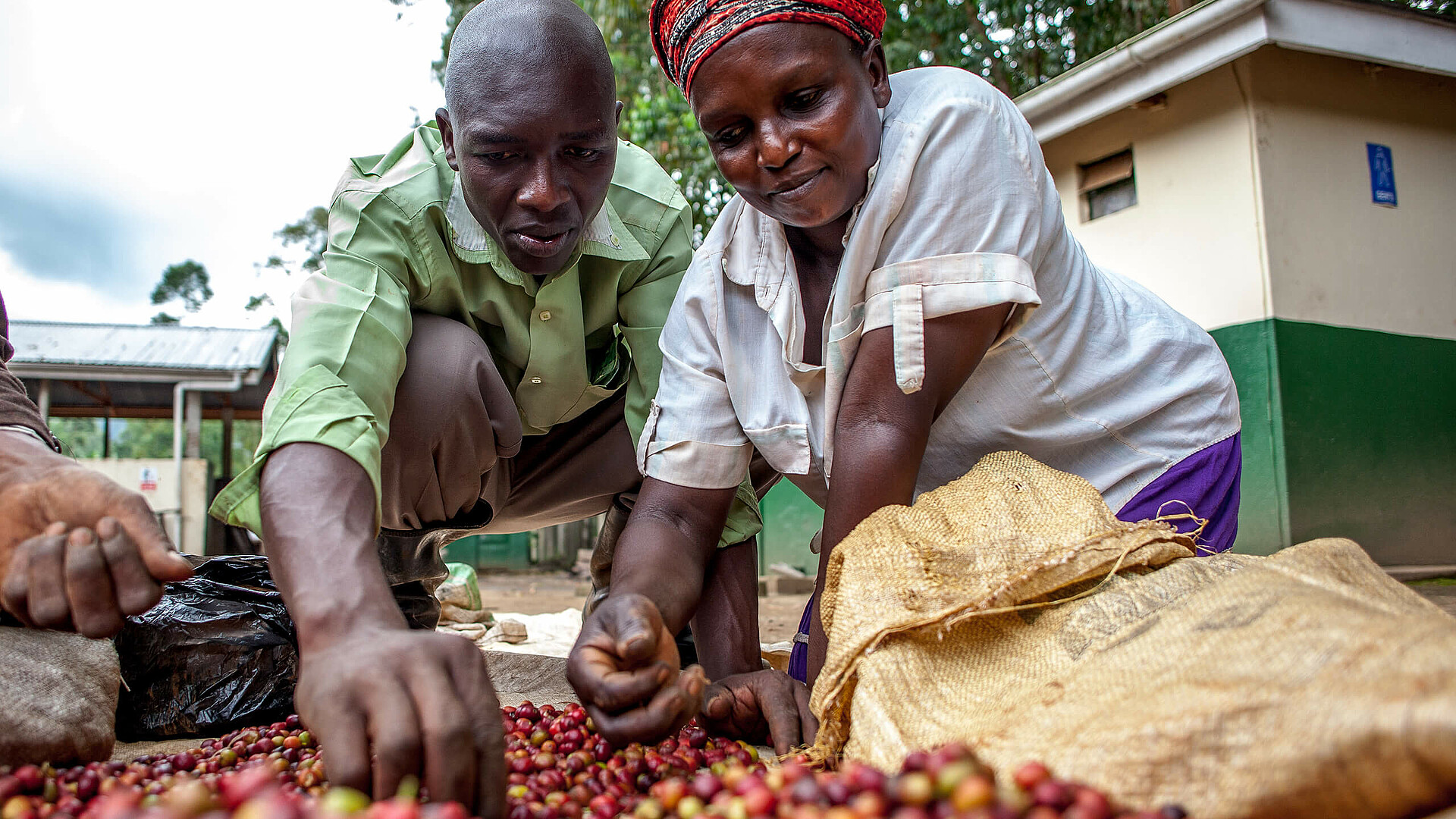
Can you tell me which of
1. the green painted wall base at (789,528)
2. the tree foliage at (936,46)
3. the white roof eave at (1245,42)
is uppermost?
the tree foliage at (936,46)

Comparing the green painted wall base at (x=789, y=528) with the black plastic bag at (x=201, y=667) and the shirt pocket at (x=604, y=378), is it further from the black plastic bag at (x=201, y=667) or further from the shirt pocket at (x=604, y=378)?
the black plastic bag at (x=201, y=667)

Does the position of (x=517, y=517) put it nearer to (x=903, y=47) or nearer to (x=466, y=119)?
(x=466, y=119)

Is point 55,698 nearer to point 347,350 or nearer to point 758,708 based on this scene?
point 347,350

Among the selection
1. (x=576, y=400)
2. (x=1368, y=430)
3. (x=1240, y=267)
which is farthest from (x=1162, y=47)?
(x=576, y=400)

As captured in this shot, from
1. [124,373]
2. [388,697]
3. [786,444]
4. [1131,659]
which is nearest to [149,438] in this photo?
[124,373]

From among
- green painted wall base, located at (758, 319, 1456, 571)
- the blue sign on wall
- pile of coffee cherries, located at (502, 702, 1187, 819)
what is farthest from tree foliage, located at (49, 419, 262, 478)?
pile of coffee cherries, located at (502, 702, 1187, 819)

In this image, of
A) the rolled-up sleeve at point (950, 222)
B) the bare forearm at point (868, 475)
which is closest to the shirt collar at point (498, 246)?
the rolled-up sleeve at point (950, 222)

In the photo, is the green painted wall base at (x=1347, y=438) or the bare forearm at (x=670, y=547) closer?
the bare forearm at (x=670, y=547)

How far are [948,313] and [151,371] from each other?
1290 centimetres

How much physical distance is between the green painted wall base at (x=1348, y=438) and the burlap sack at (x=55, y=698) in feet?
18.2

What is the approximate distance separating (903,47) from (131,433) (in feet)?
153

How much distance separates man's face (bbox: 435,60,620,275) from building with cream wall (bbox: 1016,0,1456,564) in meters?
4.29

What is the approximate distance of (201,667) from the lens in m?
2.34

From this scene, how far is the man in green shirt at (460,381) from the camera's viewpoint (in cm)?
120
